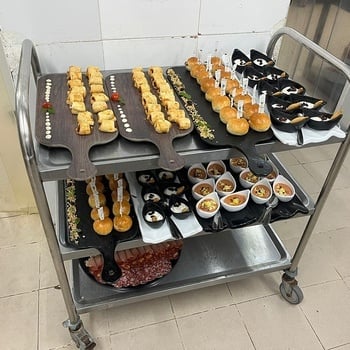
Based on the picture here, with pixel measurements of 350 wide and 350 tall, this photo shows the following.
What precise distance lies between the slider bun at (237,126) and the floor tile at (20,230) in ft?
3.94

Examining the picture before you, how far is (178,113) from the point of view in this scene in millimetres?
1055

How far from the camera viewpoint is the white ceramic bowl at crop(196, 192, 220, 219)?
1.19 m

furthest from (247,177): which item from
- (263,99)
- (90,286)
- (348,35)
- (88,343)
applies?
(348,35)

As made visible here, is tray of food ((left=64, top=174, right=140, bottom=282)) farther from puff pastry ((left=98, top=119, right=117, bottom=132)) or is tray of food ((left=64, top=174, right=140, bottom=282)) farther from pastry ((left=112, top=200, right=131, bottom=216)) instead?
puff pastry ((left=98, top=119, right=117, bottom=132))

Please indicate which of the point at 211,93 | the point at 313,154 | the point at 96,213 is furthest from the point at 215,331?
the point at 313,154

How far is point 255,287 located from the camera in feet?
5.36

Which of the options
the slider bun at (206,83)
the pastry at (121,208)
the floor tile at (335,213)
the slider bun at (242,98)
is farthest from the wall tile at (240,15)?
the floor tile at (335,213)

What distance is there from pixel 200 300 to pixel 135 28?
1128 mm

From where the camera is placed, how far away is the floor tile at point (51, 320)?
4.62 ft

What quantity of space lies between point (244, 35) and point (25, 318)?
144 cm

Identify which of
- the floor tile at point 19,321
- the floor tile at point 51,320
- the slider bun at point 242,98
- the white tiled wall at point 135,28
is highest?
the white tiled wall at point 135,28

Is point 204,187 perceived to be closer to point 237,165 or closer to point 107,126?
point 237,165

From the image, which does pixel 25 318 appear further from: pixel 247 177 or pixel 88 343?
pixel 247 177

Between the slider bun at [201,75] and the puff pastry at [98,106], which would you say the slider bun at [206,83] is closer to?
the slider bun at [201,75]
